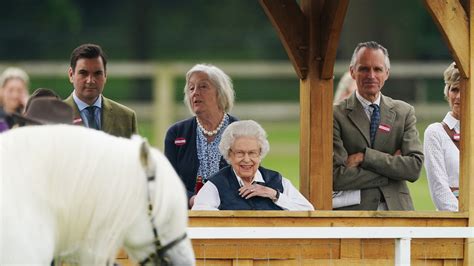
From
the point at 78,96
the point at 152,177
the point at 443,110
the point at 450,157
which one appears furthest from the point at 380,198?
the point at 443,110

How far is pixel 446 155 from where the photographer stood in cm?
862

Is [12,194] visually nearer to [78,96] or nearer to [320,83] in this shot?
[78,96]

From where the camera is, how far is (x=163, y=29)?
31.5 meters

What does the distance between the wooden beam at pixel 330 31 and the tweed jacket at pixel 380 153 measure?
28 centimetres

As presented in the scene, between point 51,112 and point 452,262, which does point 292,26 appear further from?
point 51,112

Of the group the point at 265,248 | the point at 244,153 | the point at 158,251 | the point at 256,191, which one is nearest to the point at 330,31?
the point at 244,153

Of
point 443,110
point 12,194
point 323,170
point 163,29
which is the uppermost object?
point 163,29

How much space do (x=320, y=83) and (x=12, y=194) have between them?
412 cm

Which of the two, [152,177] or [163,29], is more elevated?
[163,29]

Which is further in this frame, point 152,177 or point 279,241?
point 279,241

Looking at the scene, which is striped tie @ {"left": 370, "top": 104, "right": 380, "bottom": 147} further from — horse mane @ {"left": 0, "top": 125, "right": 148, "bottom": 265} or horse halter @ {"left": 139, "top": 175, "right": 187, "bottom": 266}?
horse mane @ {"left": 0, "top": 125, "right": 148, "bottom": 265}

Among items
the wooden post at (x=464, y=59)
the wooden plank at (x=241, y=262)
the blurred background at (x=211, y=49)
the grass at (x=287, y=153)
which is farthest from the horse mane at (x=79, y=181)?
the blurred background at (x=211, y=49)

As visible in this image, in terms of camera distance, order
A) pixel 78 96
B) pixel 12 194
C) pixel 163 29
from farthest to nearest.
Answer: pixel 163 29
pixel 78 96
pixel 12 194

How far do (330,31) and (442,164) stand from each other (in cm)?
113
